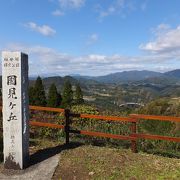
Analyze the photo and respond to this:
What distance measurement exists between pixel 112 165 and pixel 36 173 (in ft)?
6.60

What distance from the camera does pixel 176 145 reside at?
34.9 ft

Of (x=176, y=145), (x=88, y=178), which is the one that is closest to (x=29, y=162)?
(x=88, y=178)

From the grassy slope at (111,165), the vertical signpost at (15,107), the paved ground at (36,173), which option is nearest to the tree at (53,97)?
the grassy slope at (111,165)

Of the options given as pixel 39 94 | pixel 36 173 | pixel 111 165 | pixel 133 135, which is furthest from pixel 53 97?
pixel 36 173

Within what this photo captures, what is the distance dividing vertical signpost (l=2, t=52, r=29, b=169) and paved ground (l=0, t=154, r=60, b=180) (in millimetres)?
252

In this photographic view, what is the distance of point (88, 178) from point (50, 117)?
16.9ft

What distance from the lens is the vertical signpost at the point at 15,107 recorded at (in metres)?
8.10

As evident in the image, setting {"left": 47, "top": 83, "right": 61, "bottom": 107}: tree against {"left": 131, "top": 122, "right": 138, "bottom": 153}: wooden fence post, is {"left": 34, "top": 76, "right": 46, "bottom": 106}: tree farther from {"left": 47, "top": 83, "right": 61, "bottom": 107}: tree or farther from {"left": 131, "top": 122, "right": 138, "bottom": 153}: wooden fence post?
{"left": 131, "top": 122, "right": 138, "bottom": 153}: wooden fence post

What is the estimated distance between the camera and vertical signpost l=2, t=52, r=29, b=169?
319 inches

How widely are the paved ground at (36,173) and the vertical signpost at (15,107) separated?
252 mm

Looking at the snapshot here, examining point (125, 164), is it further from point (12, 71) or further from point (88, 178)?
point (12, 71)

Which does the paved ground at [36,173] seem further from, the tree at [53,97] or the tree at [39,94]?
the tree at [53,97]

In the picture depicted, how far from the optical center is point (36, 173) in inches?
317

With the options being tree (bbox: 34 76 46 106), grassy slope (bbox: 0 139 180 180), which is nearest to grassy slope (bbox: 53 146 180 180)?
grassy slope (bbox: 0 139 180 180)
